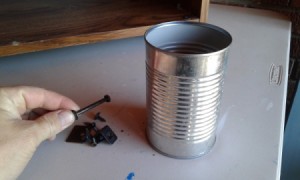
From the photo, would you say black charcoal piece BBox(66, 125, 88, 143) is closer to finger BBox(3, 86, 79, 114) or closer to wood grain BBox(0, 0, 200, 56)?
finger BBox(3, 86, 79, 114)

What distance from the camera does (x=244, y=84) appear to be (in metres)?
0.60

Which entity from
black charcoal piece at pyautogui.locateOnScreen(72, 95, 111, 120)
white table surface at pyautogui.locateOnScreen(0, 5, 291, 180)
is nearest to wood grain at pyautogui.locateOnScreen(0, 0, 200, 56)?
white table surface at pyautogui.locateOnScreen(0, 5, 291, 180)

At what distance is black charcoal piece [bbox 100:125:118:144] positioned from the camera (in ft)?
1.53

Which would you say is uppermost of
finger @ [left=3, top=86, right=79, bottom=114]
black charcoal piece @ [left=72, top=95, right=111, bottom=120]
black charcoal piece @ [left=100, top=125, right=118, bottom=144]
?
finger @ [left=3, top=86, right=79, bottom=114]

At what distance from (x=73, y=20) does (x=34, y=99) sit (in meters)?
0.28

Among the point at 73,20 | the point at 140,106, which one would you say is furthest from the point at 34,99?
the point at 73,20

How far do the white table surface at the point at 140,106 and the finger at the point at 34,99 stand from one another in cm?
5

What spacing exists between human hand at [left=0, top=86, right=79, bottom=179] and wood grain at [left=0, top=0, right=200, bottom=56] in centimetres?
18

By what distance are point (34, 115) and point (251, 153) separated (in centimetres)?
31

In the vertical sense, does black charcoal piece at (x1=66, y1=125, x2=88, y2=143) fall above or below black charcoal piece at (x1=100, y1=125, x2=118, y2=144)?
below

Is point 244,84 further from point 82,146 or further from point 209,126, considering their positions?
point 82,146

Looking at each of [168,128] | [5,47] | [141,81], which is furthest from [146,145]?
[5,47]

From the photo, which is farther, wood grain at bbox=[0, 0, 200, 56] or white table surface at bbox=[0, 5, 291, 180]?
wood grain at bbox=[0, 0, 200, 56]

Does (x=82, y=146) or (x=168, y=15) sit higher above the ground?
(x=168, y=15)
